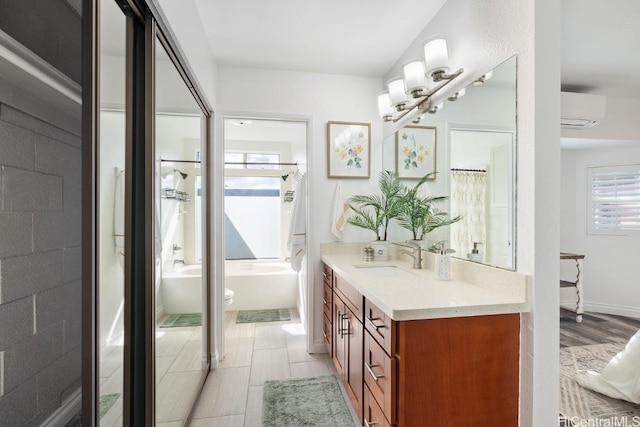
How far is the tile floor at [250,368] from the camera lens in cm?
196

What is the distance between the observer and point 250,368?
2.54m

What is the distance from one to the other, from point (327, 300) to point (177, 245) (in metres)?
1.36

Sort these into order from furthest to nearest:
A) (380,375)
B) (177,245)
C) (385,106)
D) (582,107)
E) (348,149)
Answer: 1. (348,149)
2. (582,107)
3. (385,106)
4. (177,245)
5. (380,375)

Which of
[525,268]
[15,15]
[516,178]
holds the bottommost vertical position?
[525,268]

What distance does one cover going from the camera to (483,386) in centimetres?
133

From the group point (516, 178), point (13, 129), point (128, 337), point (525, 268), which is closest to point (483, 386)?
point (525, 268)

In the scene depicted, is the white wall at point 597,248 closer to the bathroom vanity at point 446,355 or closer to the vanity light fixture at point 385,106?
the vanity light fixture at point 385,106

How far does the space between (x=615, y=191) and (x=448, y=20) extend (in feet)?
12.4

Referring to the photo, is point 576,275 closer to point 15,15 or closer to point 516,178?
point 516,178

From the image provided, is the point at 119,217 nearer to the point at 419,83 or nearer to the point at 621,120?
the point at 419,83

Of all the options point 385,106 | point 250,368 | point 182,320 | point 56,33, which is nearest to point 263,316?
point 250,368

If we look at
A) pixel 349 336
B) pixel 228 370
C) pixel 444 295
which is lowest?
pixel 228 370

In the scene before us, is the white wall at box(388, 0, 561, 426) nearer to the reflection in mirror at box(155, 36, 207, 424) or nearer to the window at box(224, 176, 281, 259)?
the reflection in mirror at box(155, 36, 207, 424)

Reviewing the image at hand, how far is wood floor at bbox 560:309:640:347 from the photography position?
3.06m
